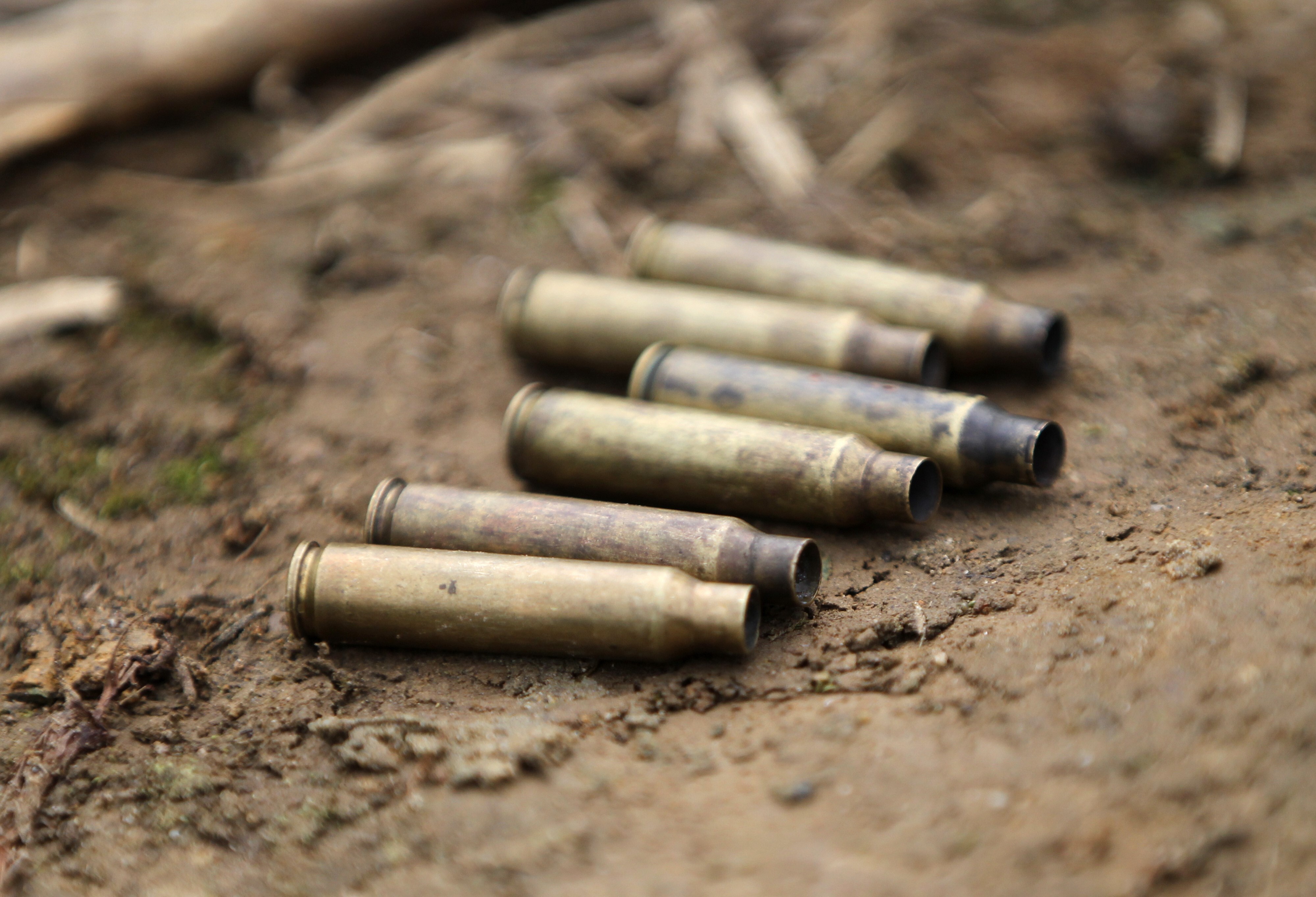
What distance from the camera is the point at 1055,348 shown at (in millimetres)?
4523

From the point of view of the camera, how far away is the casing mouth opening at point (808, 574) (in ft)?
11.4

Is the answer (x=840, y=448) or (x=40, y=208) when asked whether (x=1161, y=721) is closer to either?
(x=840, y=448)

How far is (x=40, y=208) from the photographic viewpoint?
6.05 m

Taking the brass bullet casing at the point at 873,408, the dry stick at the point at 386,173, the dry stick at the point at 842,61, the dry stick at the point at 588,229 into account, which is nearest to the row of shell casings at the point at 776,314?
the brass bullet casing at the point at 873,408

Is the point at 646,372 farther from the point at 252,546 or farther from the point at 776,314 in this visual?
the point at 252,546

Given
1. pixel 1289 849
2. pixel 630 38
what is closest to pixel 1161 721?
pixel 1289 849

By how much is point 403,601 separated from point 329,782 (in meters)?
0.60

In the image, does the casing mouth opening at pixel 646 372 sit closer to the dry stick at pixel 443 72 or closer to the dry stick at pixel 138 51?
the dry stick at pixel 443 72

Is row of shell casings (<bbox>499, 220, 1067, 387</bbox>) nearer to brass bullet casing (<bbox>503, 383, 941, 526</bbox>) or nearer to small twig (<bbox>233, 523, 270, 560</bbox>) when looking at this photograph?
brass bullet casing (<bbox>503, 383, 941, 526</bbox>)

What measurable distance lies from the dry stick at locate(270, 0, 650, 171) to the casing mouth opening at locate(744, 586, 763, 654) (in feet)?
14.1

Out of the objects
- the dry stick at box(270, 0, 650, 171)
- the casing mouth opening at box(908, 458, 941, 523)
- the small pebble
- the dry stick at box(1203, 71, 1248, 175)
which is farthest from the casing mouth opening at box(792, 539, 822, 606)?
the dry stick at box(270, 0, 650, 171)

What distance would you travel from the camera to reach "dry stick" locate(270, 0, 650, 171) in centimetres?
636

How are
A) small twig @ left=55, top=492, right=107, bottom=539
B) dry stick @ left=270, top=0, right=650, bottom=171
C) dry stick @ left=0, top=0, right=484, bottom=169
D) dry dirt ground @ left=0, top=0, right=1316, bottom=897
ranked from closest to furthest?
1. dry dirt ground @ left=0, top=0, right=1316, bottom=897
2. small twig @ left=55, top=492, right=107, bottom=539
3. dry stick @ left=0, top=0, right=484, bottom=169
4. dry stick @ left=270, top=0, right=650, bottom=171

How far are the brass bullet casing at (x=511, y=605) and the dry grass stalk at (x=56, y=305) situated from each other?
258 centimetres
